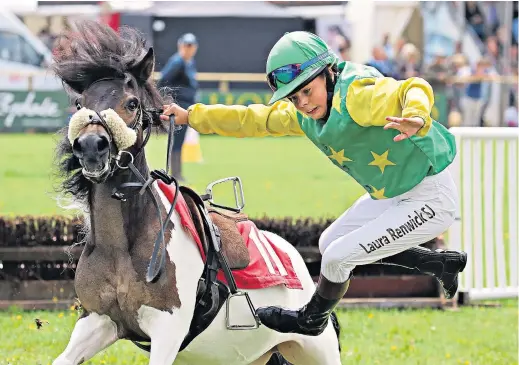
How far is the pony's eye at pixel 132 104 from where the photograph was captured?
4.89m

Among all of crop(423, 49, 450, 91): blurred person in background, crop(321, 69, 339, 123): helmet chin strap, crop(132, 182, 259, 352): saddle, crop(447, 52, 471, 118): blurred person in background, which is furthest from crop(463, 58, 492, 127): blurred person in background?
crop(321, 69, 339, 123): helmet chin strap

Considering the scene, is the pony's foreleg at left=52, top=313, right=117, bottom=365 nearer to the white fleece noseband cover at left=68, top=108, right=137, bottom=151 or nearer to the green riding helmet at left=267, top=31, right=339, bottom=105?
the white fleece noseband cover at left=68, top=108, right=137, bottom=151

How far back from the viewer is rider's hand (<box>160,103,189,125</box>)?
5.27 metres

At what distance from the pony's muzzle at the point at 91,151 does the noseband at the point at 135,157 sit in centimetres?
6

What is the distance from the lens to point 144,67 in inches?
→ 200

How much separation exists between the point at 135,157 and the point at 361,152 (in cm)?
105

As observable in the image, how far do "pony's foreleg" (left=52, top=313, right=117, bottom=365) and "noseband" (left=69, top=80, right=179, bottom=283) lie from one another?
31 centimetres

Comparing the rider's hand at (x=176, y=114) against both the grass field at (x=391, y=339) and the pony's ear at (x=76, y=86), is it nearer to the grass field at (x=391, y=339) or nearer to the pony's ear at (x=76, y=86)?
the pony's ear at (x=76, y=86)

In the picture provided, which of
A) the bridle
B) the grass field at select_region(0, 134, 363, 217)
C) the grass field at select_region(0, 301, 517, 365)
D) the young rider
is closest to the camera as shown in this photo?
the bridle

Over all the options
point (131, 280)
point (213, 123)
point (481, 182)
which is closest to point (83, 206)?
point (131, 280)

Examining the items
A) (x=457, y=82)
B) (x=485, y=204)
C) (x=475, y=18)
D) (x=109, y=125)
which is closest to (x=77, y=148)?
(x=109, y=125)

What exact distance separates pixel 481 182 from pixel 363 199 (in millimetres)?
4247

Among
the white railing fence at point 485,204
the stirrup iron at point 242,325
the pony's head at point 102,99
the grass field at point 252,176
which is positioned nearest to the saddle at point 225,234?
the stirrup iron at point 242,325

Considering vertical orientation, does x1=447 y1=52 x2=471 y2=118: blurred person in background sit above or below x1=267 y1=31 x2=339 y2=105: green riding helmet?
below
